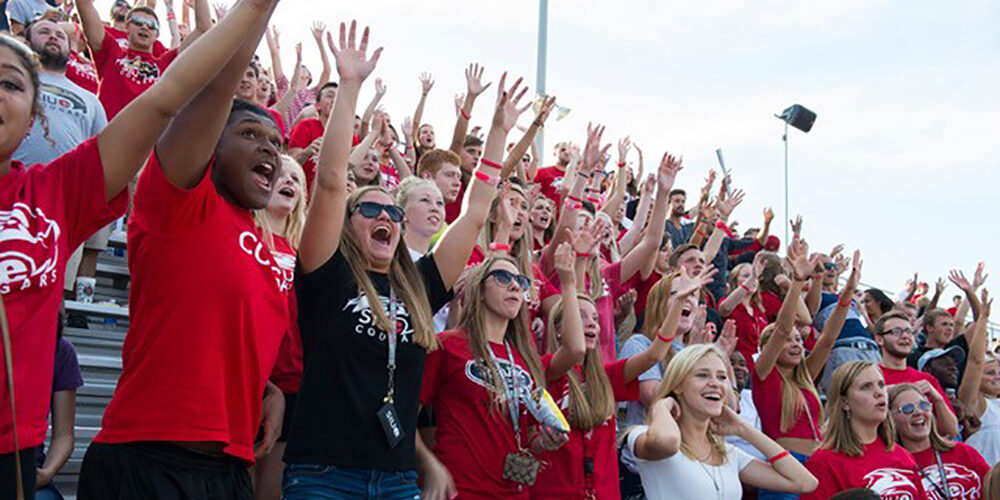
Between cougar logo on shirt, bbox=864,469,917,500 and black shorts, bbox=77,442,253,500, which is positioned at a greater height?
black shorts, bbox=77,442,253,500

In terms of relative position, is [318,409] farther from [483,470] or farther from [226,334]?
[483,470]

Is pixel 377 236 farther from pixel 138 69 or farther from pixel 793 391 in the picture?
pixel 138 69

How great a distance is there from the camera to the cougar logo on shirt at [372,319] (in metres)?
3.43

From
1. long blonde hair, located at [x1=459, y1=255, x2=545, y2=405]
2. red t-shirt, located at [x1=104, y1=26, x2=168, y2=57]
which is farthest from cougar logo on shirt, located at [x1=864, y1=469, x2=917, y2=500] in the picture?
red t-shirt, located at [x1=104, y1=26, x2=168, y2=57]

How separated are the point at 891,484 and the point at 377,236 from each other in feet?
11.6

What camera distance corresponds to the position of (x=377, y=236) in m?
3.79

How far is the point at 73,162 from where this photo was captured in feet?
7.57

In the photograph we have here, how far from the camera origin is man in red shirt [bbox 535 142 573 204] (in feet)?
34.1

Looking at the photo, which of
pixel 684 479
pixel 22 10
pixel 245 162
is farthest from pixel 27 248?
pixel 22 10

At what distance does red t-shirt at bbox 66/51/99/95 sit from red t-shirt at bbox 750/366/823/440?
577 cm

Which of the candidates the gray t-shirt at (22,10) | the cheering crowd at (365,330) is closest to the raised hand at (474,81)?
the cheering crowd at (365,330)

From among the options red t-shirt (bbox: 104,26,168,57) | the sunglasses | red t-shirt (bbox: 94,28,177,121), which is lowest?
the sunglasses

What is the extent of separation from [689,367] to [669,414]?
1.33 ft

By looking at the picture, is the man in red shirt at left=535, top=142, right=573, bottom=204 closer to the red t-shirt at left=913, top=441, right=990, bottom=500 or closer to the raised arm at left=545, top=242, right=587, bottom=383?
the red t-shirt at left=913, top=441, right=990, bottom=500
